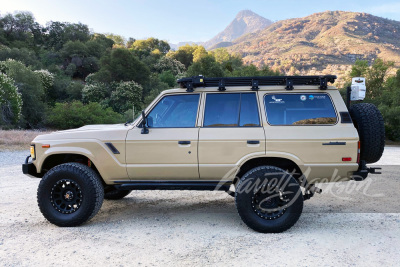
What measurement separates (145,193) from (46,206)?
275cm

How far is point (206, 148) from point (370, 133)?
2405 millimetres

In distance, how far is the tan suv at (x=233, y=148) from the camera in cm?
484

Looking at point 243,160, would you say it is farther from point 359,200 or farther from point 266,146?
point 359,200

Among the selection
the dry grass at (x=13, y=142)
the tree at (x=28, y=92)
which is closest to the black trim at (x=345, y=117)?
the dry grass at (x=13, y=142)

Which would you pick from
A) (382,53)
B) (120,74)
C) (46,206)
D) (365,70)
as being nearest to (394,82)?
(365,70)

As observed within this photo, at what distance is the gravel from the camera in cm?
393

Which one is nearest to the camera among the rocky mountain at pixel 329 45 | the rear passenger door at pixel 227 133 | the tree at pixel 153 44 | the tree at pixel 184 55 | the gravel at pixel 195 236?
the gravel at pixel 195 236

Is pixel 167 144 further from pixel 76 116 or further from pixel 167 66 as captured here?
pixel 167 66

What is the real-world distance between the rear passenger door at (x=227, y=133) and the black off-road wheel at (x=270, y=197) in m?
0.33

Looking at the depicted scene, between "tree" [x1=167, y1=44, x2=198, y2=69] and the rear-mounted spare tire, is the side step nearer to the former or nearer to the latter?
the rear-mounted spare tire

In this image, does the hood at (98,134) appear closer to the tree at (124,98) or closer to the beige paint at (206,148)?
the beige paint at (206,148)

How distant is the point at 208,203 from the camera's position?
670 centimetres

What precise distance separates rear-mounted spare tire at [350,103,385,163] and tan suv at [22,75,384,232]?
0.01 meters

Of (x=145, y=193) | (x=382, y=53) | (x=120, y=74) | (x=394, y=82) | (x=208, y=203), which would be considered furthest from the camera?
(x=382, y=53)
